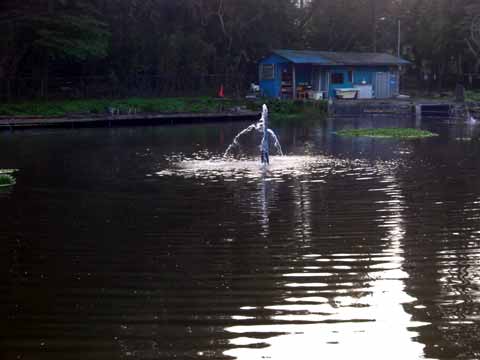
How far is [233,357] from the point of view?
778 cm

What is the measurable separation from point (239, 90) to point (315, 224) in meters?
48.3

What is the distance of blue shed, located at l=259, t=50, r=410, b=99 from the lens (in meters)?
58.6

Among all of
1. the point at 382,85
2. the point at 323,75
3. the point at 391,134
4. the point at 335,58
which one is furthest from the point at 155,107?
the point at 382,85

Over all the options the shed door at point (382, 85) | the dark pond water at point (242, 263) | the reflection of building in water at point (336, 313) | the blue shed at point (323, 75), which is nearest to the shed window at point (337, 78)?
the blue shed at point (323, 75)

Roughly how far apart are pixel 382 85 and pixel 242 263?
5258 cm

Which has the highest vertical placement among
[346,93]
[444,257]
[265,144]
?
[346,93]

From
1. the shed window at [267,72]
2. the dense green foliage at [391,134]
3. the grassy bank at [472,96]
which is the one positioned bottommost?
the dense green foliage at [391,134]

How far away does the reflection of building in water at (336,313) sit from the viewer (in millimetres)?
7965

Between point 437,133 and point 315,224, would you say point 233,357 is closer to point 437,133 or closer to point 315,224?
point 315,224

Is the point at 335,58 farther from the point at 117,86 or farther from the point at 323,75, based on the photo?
the point at 117,86

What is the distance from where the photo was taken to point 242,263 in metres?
11.5

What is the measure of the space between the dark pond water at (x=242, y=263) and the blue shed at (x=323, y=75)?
1395 inches

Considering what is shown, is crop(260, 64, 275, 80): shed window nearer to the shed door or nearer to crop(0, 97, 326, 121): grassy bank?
crop(0, 97, 326, 121): grassy bank

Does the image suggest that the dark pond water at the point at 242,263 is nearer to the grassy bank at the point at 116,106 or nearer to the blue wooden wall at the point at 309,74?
the grassy bank at the point at 116,106
